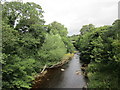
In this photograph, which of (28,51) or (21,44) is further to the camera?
(28,51)

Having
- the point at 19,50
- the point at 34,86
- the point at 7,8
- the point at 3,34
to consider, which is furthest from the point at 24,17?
the point at 34,86

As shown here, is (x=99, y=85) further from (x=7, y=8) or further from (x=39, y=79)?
(x=7, y=8)

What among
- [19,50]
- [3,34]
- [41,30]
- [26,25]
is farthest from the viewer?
[41,30]

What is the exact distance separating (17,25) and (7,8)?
2.67 meters

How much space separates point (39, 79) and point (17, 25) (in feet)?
33.6

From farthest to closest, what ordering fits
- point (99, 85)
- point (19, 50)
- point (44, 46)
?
point (44, 46), point (19, 50), point (99, 85)

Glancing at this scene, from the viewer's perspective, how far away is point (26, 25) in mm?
15148

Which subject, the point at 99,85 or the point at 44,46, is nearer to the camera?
the point at 99,85

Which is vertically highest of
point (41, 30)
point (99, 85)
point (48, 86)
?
point (41, 30)

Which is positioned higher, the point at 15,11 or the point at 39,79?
the point at 15,11

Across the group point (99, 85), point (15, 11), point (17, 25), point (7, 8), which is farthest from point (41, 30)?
point (99, 85)

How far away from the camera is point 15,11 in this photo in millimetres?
13438

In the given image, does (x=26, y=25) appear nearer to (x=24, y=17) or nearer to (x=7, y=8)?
(x=24, y=17)

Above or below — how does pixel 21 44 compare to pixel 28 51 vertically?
above
